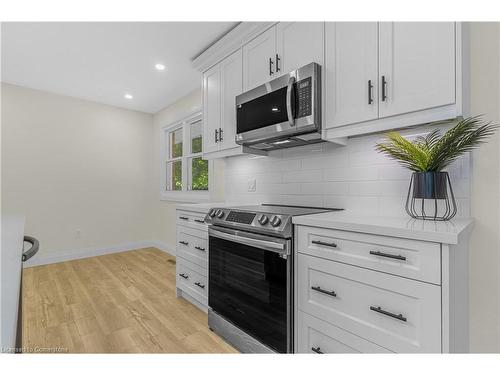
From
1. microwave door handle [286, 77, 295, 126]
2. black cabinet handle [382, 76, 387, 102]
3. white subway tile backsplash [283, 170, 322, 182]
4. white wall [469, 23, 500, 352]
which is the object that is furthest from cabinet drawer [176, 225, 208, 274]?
white wall [469, 23, 500, 352]

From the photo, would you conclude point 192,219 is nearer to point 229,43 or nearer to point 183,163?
point 229,43

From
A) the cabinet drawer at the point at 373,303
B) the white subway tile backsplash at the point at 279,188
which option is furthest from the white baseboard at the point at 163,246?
the cabinet drawer at the point at 373,303

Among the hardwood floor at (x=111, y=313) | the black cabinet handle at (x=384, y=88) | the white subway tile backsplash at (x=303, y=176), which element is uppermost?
the black cabinet handle at (x=384, y=88)

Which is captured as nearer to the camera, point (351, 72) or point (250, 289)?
point (351, 72)

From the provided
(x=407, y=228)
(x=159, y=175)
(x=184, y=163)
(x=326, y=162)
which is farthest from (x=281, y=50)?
(x=159, y=175)

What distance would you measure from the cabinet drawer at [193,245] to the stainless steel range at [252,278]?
0.70ft

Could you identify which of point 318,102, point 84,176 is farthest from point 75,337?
point 84,176

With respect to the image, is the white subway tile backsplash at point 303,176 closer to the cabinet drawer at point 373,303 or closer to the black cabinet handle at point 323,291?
the cabinet drawer at point 373,303

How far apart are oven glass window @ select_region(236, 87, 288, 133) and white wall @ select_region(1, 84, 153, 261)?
323 cm

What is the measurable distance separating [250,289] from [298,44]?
178 centimetres

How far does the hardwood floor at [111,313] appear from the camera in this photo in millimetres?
1831

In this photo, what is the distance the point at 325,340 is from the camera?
135 centimetres

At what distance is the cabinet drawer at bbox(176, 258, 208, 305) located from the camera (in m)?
2.25

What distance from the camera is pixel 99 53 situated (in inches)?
106
